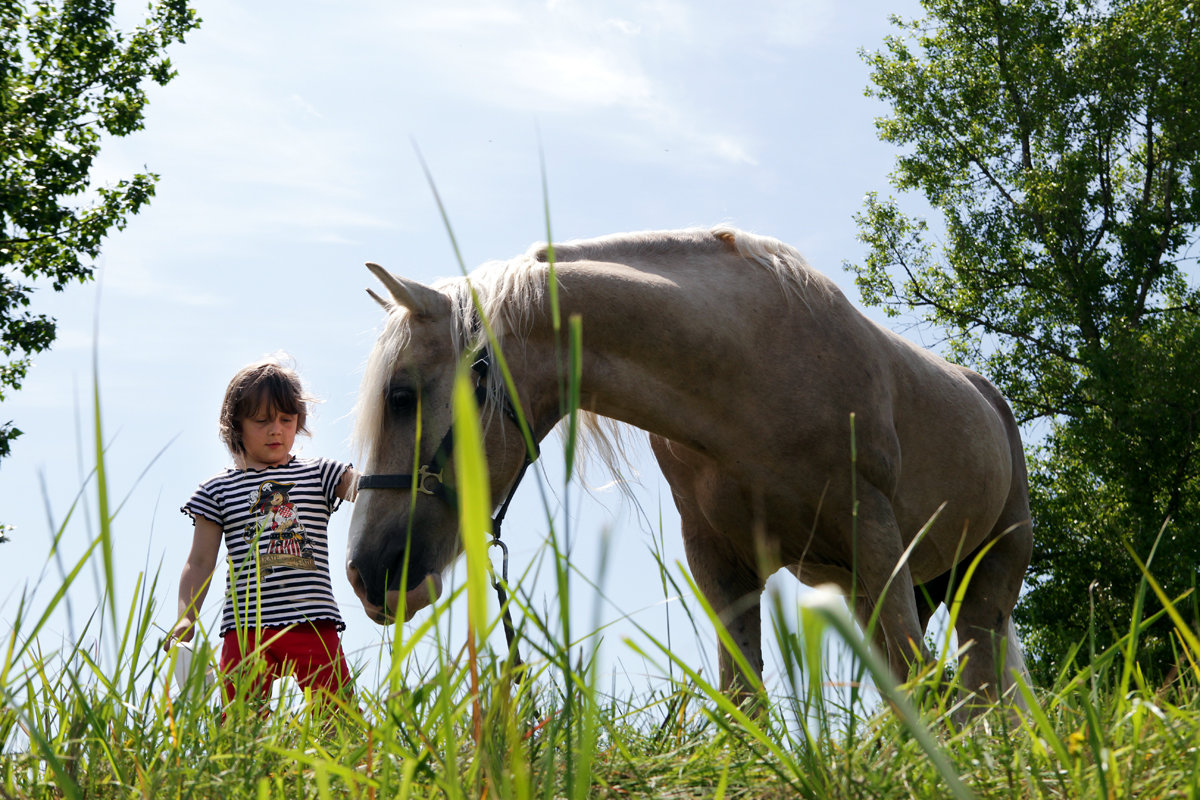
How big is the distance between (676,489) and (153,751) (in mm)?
2355

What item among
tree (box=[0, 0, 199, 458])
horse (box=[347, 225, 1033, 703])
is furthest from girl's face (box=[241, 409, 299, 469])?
tree (box=[0, 0, 199, 458])

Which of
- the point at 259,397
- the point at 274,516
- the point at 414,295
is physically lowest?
the point at 274,516

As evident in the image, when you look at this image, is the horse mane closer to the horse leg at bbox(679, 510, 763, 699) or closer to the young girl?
the horse leg at bbox(679, 510, 763, 699)

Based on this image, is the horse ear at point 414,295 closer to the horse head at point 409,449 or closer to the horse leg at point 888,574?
the horse head at point 409,449

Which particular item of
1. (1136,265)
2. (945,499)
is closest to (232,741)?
(945,499)

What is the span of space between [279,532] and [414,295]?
1.41 m

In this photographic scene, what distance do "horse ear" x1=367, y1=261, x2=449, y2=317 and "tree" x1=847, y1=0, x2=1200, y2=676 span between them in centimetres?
1339

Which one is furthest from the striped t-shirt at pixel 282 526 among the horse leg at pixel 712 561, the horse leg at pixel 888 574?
the horse leg at pixel 888 574

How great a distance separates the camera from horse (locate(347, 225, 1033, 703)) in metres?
2.87

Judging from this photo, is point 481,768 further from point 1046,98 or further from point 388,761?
point 1046,98

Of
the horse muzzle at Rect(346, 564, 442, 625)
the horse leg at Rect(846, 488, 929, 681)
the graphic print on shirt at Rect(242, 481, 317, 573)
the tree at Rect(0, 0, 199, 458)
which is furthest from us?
the tree at Rect(0, 0, 199, 458)

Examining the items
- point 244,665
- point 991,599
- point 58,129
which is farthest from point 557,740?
point 58,129

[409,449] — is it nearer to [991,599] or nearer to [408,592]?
[408,592]

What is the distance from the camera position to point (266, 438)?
4.05 meters
